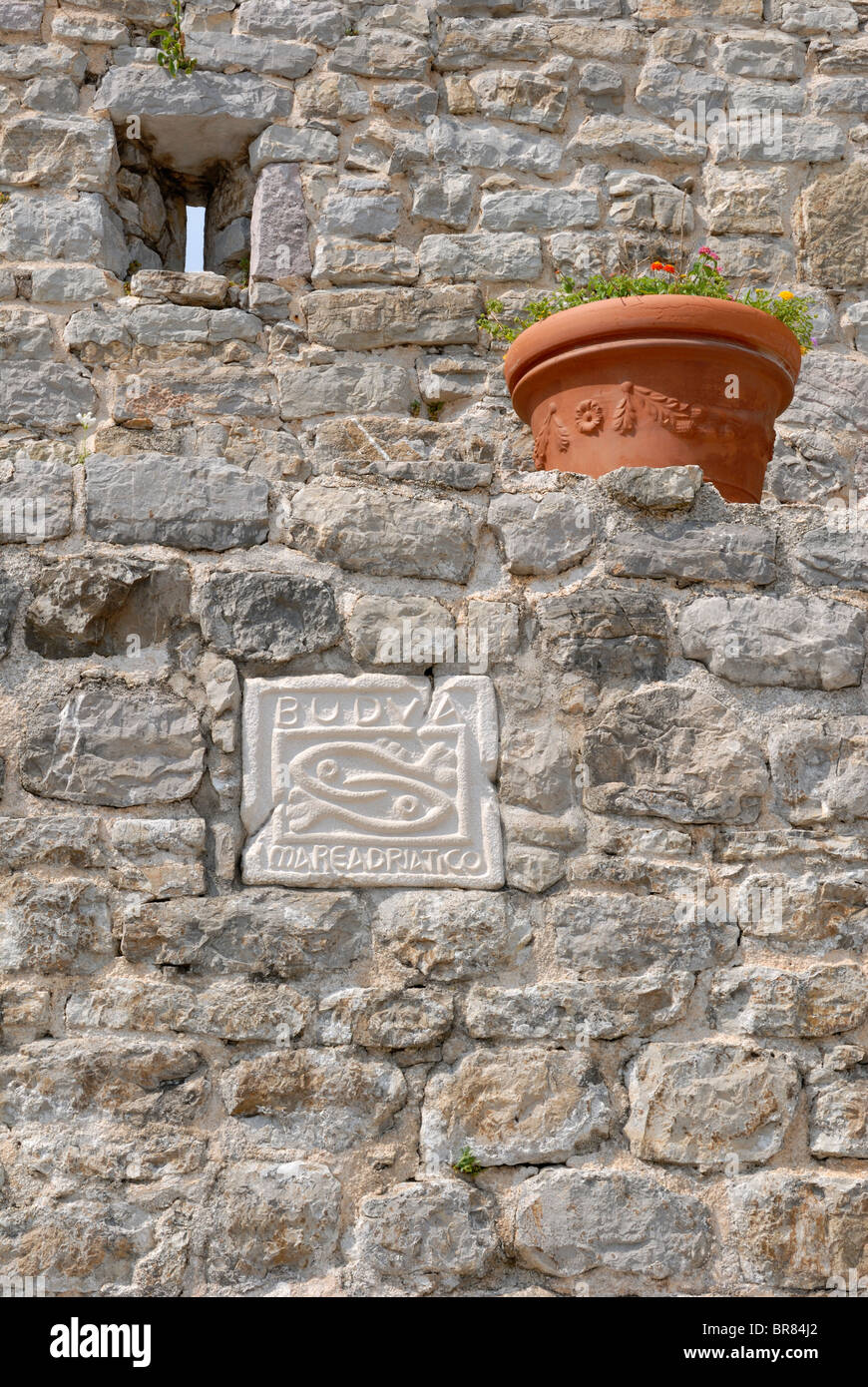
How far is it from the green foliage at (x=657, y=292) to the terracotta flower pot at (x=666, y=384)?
92mm

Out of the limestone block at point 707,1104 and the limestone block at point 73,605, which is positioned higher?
the limestone block at point 73,605

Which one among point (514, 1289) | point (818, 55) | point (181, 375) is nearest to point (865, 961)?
point (514, 1289)

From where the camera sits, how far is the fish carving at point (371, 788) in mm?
2600

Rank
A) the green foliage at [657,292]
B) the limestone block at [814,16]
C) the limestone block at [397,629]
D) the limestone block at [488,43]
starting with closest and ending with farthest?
1. the limestone block at [397,629]
2. the green foliage at [657,292]
3. the limestone block at [488,43]
4. the limestone block at [814,16]

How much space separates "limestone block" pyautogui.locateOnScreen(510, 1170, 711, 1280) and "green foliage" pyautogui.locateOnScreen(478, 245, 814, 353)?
5.73ft

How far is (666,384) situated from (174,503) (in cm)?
103

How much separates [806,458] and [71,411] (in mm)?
1837

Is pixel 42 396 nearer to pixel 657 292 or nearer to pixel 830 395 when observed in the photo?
pixel 657 292

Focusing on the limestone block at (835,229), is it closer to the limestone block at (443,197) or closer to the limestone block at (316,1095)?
the limestone block at (443,197)

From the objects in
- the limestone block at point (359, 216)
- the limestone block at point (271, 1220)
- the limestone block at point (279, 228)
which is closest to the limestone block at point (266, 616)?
the limestone block at point (271, 1220)

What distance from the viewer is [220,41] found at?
373 cm

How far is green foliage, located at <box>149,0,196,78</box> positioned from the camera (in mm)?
3682

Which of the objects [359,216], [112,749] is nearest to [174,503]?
[112,749]

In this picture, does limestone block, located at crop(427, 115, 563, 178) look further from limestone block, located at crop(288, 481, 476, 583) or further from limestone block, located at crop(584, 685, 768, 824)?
A: limestone block, located at crop(584, 685, 768, 824)
